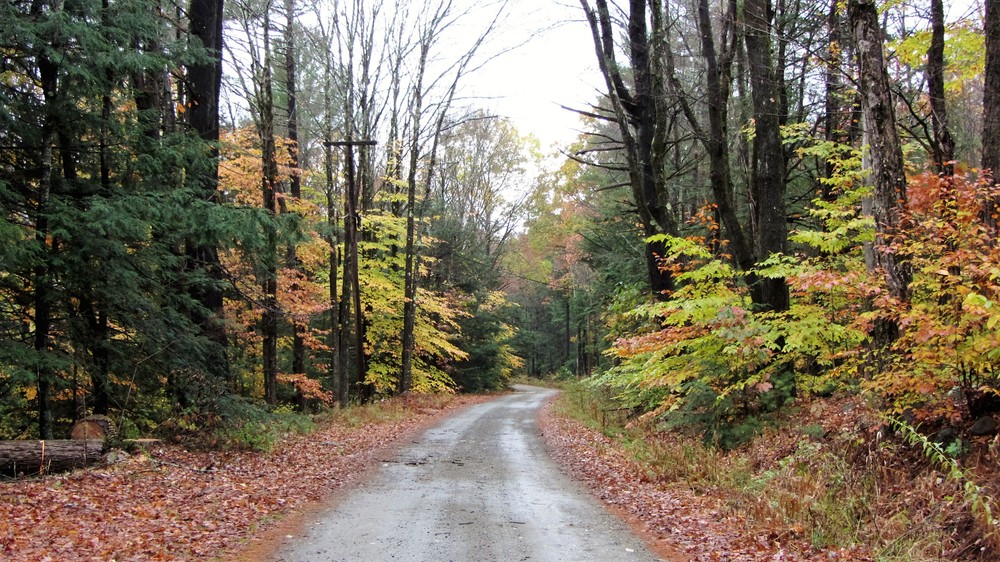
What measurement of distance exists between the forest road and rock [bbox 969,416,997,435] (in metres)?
3.77

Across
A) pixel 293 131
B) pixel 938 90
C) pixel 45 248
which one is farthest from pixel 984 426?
pixel 293 131

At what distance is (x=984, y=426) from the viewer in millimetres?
6469

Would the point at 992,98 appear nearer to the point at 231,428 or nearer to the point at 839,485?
the point at 839,485

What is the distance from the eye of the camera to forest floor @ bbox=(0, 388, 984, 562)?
218 inches

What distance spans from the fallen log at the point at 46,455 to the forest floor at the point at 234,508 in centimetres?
24

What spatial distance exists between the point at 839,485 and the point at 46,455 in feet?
30.4

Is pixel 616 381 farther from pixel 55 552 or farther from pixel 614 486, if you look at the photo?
pixel 55 552

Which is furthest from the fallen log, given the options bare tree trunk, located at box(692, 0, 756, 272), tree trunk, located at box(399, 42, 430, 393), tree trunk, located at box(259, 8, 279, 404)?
tree trunk, located at box(399, 42, 430, 393)

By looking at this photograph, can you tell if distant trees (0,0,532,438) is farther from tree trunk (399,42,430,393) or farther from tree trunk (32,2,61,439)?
tree trunk (399,42,430,393)

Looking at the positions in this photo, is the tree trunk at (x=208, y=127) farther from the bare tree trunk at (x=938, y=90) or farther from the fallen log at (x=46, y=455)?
the bare tree trunk at (x=938, y=90)

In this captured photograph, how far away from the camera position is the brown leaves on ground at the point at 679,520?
5664 mm

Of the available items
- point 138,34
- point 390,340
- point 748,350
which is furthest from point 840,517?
point 390,340

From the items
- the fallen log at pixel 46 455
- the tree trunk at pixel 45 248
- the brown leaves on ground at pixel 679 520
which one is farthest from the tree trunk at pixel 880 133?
the tree trunk at pixel 45 248

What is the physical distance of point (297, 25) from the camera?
18141mm
